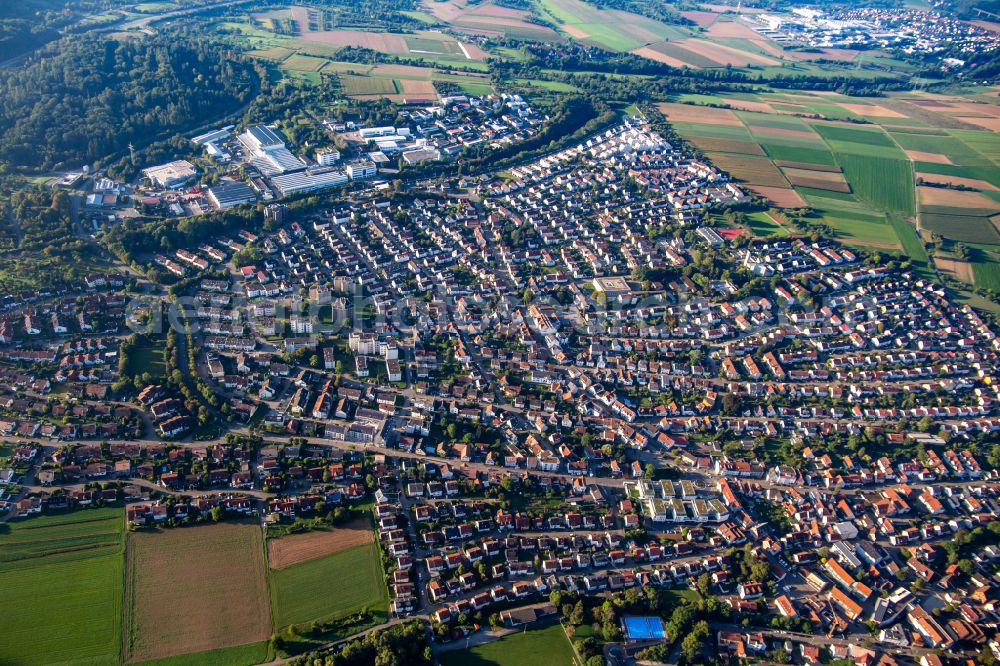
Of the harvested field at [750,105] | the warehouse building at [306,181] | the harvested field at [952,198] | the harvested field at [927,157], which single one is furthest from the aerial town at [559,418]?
the harvested field at [750,105]

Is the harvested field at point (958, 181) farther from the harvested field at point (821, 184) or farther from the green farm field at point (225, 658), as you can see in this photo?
the green farm field at point (225, 658)

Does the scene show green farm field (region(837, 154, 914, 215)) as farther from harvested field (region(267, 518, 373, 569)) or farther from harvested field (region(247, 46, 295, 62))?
harvested field (region(247, 46, 295, 62))

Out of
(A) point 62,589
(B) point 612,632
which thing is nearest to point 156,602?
(A) point 62,589

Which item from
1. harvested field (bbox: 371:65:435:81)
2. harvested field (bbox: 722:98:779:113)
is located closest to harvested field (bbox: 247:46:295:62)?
harvested field (bbox: 371:65:435:81)

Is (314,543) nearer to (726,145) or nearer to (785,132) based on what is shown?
(726,145)

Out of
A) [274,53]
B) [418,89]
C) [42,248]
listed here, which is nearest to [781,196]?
[418,89]

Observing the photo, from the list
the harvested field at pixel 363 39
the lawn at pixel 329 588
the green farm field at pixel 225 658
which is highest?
the harvested field at pixel 363 39
